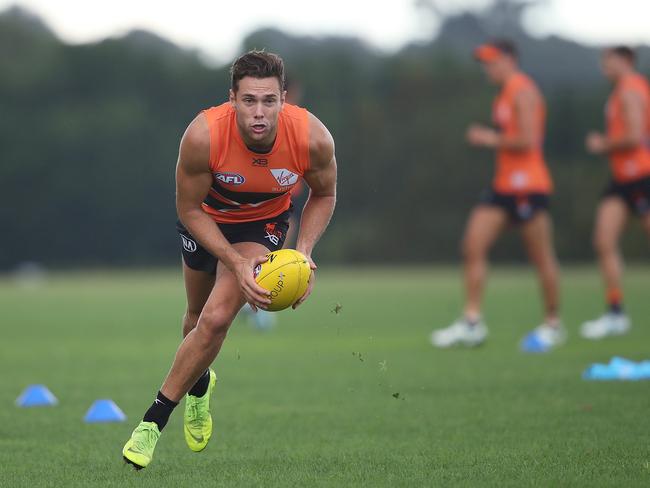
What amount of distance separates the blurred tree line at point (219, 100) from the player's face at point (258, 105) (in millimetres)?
39193

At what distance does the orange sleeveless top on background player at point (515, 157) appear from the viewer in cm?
1252

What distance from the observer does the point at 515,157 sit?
41.7 ft

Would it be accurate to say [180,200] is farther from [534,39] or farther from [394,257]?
[534,39]

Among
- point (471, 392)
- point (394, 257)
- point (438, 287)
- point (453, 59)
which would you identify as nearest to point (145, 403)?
point (471, 392)

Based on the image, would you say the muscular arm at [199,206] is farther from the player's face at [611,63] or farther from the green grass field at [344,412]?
the player's face at [611,63]

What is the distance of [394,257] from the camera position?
50.6 meters

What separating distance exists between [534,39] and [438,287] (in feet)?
158

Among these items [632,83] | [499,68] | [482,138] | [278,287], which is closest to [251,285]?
[278,287]

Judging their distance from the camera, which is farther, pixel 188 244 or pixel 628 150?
pixel 628 150

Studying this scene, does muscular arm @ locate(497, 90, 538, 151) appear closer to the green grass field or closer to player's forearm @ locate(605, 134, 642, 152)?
player's forearm @ locate(605, 134, 642, 152)

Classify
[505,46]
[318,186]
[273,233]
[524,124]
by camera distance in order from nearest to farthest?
[318,186]
[273,233]
[524,124]
[505,46]

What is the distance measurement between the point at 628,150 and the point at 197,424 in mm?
8041

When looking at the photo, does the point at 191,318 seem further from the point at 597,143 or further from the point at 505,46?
the point at 597,143

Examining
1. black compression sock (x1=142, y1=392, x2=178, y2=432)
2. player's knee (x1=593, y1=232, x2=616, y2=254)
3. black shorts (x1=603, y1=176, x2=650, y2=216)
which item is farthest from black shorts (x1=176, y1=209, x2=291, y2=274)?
black shorts (x1=603, y1=176, x2=650, y2=216)
